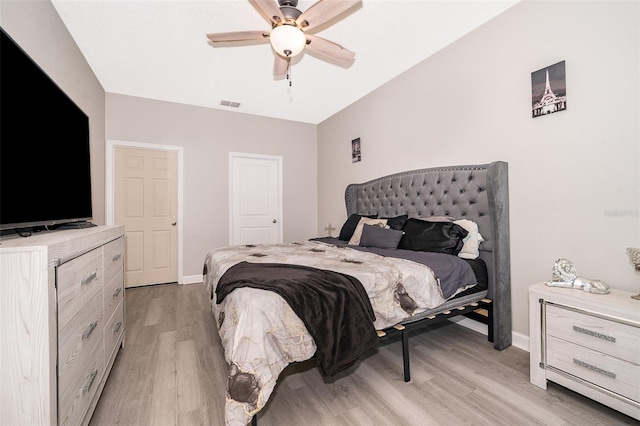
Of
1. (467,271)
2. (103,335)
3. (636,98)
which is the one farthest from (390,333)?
(636,98)

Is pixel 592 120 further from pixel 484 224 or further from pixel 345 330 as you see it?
pixel 345 330

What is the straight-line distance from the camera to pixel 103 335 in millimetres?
1648

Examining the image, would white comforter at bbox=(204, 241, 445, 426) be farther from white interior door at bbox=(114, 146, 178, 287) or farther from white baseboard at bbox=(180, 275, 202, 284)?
white interior door at bbox=(114, 146, 178, 287)

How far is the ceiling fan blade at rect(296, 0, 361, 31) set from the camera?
1790mm

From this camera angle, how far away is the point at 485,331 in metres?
2.48

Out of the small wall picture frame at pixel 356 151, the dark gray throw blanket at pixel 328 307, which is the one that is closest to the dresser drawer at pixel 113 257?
the dark gray throw blanket at pixel 328 307

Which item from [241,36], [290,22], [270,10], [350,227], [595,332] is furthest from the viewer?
[350,227]

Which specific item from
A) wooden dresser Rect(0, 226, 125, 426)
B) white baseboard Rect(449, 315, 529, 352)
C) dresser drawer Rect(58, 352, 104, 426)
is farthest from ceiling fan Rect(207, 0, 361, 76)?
white baseboard Rect(449, 315, 529, 352)

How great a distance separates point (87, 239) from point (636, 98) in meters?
3.22

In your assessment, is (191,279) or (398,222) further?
(191,279)

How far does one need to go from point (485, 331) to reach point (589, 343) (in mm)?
1047

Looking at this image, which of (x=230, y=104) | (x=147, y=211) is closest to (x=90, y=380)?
(x=147, y=211)

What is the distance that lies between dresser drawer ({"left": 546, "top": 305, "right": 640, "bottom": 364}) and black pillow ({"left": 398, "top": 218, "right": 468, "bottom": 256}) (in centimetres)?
79

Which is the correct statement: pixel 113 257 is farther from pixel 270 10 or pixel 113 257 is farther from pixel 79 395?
pixel 270 10
